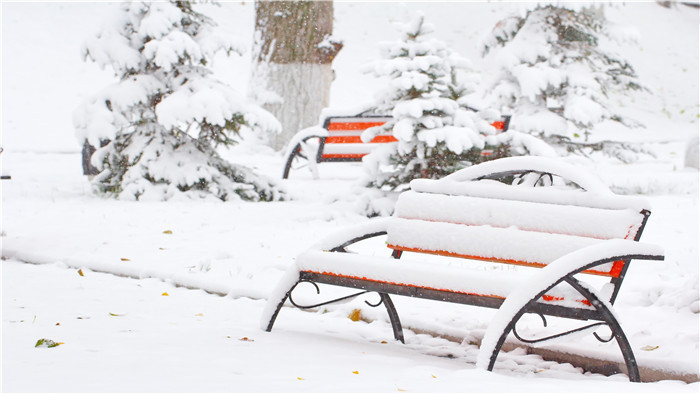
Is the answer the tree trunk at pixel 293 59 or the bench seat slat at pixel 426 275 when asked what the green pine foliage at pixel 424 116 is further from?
the tree trunk at pixel 293 59

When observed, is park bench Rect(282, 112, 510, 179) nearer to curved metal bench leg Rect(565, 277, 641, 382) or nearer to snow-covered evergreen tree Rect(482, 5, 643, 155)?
snow-covered evergreen tree Rect(482, 5, 643, 155)

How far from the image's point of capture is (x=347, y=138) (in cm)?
1005

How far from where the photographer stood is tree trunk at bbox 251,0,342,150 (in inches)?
473

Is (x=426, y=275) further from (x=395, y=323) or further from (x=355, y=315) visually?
(x=355, y=315)

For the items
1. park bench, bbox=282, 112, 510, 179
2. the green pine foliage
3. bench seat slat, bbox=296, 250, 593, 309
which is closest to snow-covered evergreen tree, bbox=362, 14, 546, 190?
the green pine foliage

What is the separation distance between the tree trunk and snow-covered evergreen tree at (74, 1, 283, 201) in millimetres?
3409

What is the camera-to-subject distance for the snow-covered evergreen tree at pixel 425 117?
23.6 feet

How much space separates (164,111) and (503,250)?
505cm

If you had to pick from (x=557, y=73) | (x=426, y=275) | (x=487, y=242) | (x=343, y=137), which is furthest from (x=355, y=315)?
(x=557, y=73)

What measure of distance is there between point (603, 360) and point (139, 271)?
9.51ft

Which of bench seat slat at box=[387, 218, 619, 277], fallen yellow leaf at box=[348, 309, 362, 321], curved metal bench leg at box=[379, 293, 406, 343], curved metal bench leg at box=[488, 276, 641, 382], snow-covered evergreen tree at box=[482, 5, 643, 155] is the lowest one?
fallen yellow leaf at box=[348, 309, 362, 321]

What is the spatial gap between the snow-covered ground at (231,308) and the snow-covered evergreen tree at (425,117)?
530 mm

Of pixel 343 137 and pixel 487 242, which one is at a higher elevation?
pixel 487 242

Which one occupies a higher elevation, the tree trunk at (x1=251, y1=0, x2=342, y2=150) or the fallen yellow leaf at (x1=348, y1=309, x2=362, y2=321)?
the tree trunk at (x1=251, y1=0, x2=342, y2=150)
